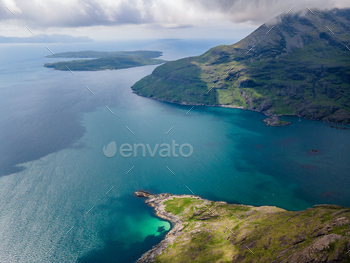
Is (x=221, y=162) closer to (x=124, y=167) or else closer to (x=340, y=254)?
(x=124, y=167)

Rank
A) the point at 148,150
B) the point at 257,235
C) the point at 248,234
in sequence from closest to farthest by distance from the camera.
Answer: the point at 257,235
the point at 248,234
the point at 148,150

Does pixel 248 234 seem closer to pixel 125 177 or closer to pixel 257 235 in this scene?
pixel 257 235

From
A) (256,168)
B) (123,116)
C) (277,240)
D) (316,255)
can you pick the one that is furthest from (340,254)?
(123,116)

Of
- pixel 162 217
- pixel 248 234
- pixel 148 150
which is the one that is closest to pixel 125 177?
pixel 148 150

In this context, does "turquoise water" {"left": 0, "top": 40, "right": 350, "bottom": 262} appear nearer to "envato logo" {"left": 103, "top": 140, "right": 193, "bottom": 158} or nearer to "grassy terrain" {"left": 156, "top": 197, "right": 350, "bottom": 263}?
"envato logo" {"left": 103, "top": 140, "right": 193, "bottom": 158}

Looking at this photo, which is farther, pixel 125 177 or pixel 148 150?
pixel 148 150

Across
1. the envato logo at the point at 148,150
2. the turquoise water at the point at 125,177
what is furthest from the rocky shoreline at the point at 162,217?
the envato logo at the point at 148,150

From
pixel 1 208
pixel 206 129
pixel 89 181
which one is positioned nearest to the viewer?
pixel 1 208

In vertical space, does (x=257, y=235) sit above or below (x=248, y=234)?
above
